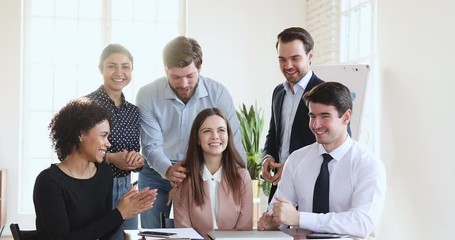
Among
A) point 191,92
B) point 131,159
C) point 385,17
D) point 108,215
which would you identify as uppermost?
point 385,17

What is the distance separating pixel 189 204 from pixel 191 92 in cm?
62

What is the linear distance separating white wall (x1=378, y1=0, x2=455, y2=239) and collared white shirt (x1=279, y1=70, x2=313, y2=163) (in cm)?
130

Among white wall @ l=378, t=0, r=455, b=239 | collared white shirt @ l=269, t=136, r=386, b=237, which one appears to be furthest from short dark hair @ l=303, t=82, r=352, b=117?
white wall @ l=378, t=0, r=455, b=239

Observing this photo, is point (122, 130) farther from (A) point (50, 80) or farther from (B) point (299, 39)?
(A) point (50, 80)

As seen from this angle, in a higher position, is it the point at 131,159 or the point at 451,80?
the point at 451,80

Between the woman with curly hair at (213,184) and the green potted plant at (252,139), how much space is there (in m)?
3.73

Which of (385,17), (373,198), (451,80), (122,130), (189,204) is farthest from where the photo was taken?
(385,17)

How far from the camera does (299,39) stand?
125 inches

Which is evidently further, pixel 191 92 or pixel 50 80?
pixel 50 80

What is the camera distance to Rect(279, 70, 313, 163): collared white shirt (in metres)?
3.24

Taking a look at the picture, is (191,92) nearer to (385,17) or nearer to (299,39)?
(299,39)

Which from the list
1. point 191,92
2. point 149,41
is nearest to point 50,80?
point 149,41

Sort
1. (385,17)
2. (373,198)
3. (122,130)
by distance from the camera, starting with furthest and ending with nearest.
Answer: (385,17) < (122,130) < (373,198)

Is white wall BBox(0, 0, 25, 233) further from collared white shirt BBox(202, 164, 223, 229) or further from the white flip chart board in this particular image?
collared white shirt BBox(202, 164, 223, 229)
